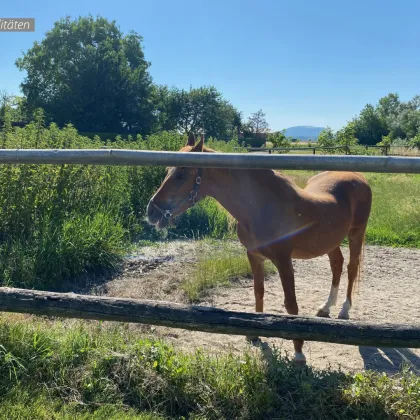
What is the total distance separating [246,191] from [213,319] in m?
1.17

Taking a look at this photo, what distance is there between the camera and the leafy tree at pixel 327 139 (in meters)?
34.3

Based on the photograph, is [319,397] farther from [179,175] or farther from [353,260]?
[353,260]

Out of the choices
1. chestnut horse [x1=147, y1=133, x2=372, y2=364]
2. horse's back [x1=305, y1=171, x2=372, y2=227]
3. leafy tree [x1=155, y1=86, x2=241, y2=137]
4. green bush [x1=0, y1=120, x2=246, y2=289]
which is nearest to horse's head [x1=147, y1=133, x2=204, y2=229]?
chestnut horse [x1=147, y1=133, x2=372, y2=364]

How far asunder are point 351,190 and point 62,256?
3.98m

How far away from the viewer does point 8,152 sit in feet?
9.64

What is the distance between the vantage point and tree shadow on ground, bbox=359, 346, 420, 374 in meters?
3.42

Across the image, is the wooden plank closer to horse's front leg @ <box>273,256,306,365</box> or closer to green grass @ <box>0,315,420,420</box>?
green grass @ <box>0,315,420,420</box>

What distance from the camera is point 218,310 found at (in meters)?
2.57

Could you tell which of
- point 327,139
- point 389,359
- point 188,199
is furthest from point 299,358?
point 327,139

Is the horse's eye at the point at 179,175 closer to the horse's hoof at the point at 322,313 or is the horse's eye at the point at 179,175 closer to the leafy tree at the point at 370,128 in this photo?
the horse's hoof at the point at 322,313

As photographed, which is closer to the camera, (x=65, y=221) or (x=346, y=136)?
(x=65, y=221)

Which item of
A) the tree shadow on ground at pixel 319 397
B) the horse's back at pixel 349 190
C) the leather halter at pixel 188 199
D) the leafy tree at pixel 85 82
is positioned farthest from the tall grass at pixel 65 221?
the leafy tree at pixel 85 82

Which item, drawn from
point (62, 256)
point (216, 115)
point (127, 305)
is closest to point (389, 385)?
point (127, 305)

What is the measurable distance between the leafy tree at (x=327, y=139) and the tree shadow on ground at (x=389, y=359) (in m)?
32.1
